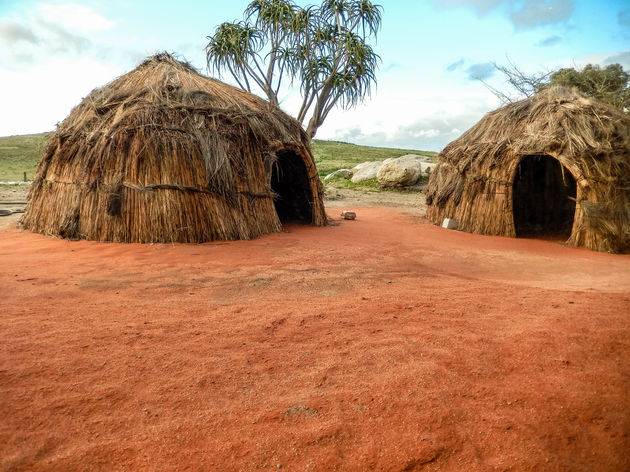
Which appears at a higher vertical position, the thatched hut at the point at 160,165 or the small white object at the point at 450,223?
the thatched hut at the point at 160,165

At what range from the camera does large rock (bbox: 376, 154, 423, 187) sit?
1808 cm

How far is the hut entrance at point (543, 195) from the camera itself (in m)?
10.8

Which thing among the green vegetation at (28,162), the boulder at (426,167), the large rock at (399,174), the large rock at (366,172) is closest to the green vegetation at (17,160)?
the green vegetation at (28,162)

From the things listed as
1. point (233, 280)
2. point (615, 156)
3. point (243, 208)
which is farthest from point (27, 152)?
point (615, 156)

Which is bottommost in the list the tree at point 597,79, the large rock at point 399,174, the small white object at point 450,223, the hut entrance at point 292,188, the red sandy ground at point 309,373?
the red sandy ground at point 309,373

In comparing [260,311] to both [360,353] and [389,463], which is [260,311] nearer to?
[360,353]

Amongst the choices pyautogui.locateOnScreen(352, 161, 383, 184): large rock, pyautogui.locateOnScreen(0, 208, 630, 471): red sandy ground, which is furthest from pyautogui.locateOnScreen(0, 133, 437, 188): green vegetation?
pyautogui.locateOnScreen(0, 208, 630, 471): red sandy ground

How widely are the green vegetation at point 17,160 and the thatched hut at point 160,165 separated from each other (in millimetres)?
13332

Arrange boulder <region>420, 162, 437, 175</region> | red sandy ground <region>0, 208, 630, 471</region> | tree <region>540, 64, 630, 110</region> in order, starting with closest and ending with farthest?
red sandy ground <region>0, 208, 630, 471</region>, tree <region>540, 64, 630, 110</region>, boulder <region>420, 162, 437, 175</region>

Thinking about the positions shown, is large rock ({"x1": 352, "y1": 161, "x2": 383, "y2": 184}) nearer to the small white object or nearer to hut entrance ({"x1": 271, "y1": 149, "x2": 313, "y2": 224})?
hut entrance ({"x1": 271, "y1": 149, "x2": 313, "y2": 224})

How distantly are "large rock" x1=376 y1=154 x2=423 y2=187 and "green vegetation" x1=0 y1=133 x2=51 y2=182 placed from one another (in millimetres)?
15132

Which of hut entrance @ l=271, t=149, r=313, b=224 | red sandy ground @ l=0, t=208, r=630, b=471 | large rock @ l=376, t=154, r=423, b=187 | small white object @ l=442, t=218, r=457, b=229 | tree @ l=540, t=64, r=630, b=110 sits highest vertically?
tree @ l=540, t=64, r=630, b=110

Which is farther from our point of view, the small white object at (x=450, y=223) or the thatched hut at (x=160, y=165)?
the small white object at (x=450, y=223)

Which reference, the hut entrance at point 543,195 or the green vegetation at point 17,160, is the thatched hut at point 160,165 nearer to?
the hut entrance at point 543,195
